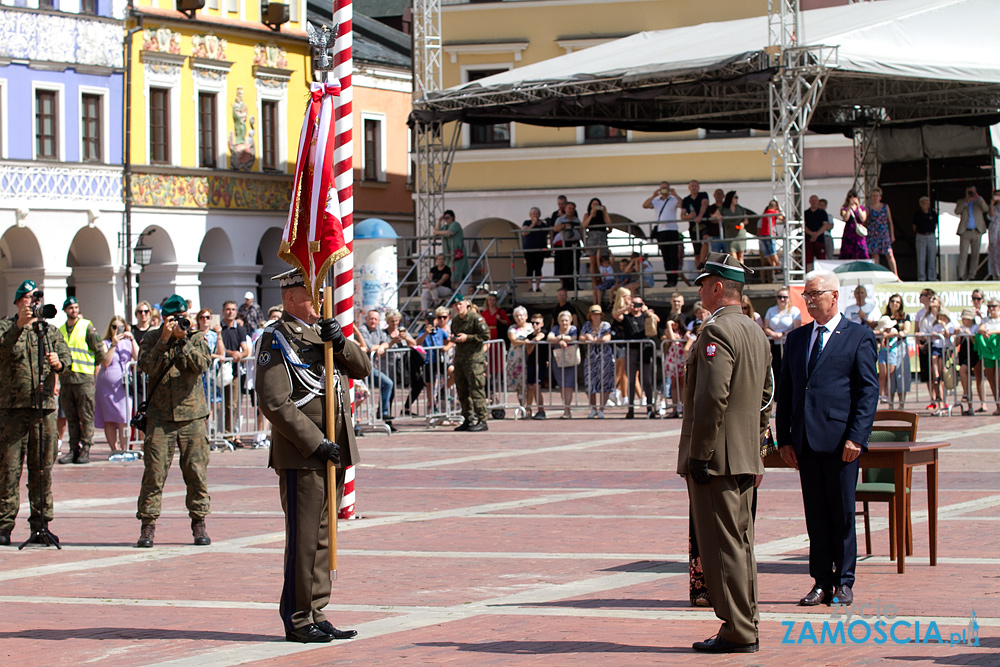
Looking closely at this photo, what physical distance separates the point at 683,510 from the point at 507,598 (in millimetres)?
4067

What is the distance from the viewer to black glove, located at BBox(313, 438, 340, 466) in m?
8.08

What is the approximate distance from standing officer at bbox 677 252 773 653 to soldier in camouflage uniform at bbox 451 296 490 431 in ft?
45.6

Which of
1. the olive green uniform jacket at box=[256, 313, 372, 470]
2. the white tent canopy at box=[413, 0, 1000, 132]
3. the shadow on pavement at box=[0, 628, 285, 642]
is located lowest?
the shadow on pavement at box=[0, 628, 285, 642]

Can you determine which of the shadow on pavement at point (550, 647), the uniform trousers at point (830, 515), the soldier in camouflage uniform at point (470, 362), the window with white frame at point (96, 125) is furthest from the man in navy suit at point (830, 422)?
the window with white frame at point (96, 125)

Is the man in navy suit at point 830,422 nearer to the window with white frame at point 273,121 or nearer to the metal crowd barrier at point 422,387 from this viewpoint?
the metal crowd barrier at point 422,387

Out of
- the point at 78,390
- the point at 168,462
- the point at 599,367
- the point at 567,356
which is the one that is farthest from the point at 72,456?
the point at 599,367

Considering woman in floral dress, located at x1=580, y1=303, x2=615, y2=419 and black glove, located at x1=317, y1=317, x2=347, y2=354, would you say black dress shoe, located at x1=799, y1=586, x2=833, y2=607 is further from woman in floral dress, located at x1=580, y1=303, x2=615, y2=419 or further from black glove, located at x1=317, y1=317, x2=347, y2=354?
woman in floral dress, located at x1=580, y1=303, x2=615, y2=419

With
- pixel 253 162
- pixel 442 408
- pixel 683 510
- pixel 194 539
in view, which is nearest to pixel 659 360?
pixel 442 408

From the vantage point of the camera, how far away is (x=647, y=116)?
112ft

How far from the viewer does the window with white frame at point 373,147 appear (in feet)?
166

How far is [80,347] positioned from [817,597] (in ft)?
40.4

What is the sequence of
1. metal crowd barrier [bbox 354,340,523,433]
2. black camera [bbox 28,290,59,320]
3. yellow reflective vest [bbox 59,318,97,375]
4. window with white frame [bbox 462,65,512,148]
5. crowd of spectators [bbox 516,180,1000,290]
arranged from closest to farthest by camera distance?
black camera [bbox 28,290,59,320] < yellow reflective vest [bbox 59,318,97,375] < metal crowd barrier [bbox 354,340,523,433] < crowd of spectators [bbox 516,180,1000,290] < window with white frame [bbox 462,65,512,148]

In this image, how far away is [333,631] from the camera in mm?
7992

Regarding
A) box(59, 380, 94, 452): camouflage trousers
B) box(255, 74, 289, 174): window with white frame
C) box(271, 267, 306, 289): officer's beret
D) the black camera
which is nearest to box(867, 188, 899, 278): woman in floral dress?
box(59, 380, 94, 452): camouflage trousers
